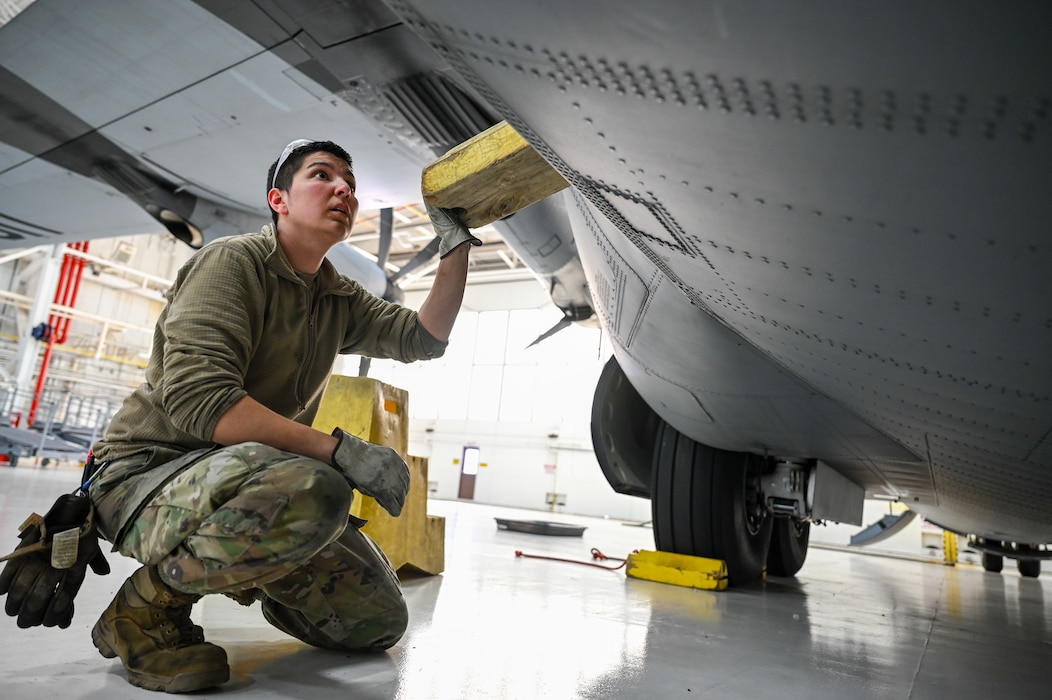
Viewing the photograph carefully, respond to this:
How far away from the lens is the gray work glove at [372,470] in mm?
1369

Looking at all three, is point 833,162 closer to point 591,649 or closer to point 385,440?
point 591,649

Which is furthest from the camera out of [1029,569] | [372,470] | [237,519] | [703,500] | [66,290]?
[66,290]

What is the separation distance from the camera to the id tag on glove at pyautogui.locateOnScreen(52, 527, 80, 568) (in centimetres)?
133

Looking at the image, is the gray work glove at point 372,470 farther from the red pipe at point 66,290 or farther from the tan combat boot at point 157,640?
the red pipe at point 66,290

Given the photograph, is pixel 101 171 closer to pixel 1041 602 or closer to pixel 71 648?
pixel 71 648

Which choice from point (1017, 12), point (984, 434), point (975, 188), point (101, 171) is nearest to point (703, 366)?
point (984, 434)

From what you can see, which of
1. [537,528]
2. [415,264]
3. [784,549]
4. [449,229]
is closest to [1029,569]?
[784,549]

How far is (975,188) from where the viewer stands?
2.56 ft

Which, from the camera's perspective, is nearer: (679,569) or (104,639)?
(104,639)

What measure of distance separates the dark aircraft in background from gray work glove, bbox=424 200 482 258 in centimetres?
34

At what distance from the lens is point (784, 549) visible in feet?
16.1

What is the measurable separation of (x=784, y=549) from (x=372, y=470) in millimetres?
4320

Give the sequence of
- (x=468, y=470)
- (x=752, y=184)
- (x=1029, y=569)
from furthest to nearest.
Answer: (x=468, y=470) < (x=1029, y=569) < (x=752, y=184)

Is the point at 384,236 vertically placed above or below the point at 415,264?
above
